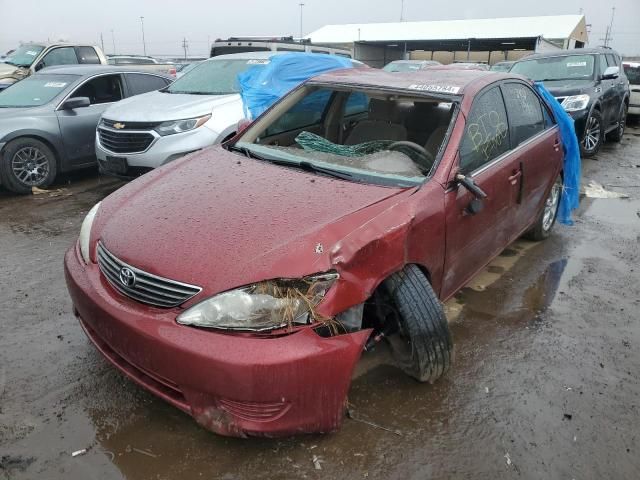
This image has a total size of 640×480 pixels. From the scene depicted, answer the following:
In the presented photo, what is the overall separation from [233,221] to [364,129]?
5.49 ft

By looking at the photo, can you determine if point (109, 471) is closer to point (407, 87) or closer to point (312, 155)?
point (312, 155)

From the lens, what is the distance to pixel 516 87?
153 inches

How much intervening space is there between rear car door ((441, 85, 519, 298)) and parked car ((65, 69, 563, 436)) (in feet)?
0.05

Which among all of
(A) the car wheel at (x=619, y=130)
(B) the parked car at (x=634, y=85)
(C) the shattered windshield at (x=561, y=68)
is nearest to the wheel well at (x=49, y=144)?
(C) the shattered windshield at (x=561, y=68)

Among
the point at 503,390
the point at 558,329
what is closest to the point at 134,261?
the point at 503,390

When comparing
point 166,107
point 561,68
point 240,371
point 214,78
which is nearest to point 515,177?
point 240,371

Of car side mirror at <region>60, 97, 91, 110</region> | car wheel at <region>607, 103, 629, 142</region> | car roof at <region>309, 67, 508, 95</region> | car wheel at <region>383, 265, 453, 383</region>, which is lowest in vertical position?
car wheel at <region>607, 103, 629, 142</region>

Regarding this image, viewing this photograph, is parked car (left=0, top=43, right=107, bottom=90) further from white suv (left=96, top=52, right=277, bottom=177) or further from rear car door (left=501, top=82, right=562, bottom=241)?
rear car door (left=501, top=82, right=562, bottom=241)

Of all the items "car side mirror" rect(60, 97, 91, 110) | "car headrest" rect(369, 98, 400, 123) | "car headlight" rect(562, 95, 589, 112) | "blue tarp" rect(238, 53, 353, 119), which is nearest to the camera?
"car headrest" rect(369, 98, 400, 123)

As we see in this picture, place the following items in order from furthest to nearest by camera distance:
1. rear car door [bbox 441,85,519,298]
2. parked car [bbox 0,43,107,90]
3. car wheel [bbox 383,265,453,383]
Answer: parked car [bbox 0,43,107,90], rear car door [bbox 441,85,519,298], car wheel [bbox 383,265,453,383]

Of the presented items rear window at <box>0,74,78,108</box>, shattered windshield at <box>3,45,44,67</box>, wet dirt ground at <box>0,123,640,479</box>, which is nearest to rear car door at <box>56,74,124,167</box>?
rear window at <box>0,74,78,108</box>

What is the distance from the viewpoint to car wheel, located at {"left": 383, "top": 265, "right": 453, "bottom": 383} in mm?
2441

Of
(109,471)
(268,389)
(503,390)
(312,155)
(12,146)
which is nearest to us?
(268,389)

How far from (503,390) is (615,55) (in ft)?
31.1
